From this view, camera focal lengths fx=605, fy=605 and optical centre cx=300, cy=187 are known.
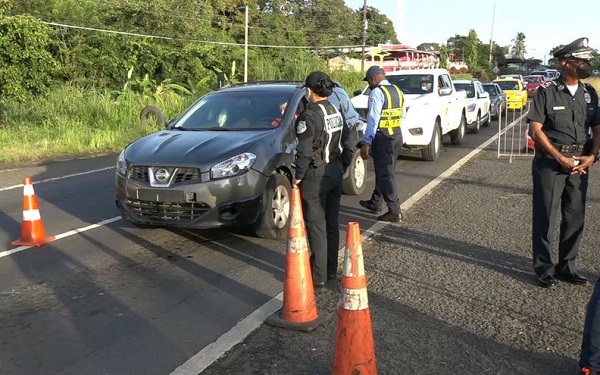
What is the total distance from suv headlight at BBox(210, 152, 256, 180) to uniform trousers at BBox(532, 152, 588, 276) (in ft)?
9.10

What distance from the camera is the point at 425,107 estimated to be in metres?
12.0

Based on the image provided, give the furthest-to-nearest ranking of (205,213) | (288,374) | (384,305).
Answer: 1. (205,213)
2. (384,305)
3. (288,374)

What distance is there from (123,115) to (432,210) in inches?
510

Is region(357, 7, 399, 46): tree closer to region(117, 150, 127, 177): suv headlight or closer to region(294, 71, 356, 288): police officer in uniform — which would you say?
region(117, 150, 127, 177): suv headlight

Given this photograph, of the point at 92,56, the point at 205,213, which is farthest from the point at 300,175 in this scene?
the point at 92,56

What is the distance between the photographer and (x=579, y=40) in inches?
185

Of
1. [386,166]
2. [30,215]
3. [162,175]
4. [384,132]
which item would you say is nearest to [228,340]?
[162,175]

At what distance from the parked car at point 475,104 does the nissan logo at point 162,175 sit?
42.4 ft

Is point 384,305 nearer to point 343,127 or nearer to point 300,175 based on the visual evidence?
point 300,175

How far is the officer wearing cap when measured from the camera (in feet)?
24.0

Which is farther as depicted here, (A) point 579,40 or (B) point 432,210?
(B) point 432,210

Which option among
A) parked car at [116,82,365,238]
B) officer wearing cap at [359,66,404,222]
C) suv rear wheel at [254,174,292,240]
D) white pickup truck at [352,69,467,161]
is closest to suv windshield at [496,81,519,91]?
white pickup truck at [352,69,467,161]

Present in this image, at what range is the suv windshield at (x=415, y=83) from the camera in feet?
43.0

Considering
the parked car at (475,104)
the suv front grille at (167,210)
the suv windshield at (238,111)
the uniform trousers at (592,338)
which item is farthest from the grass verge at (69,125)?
the uniform trousers at (592,338)
